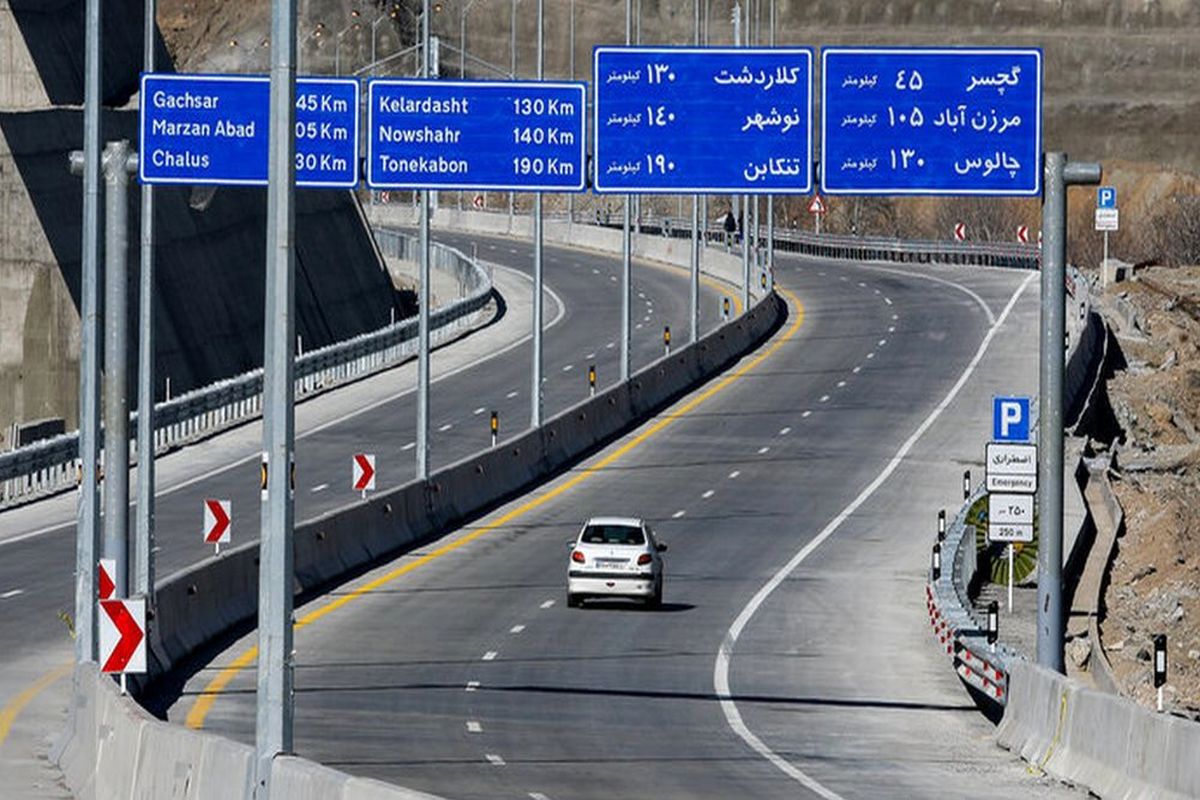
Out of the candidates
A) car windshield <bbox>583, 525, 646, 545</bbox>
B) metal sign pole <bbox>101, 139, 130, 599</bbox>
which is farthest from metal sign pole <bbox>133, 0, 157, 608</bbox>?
car windshield <bbox>583, 525, 646, 545</bbox>

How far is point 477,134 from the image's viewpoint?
43.0 metres

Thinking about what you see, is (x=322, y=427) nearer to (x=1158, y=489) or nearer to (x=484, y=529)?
(x=484, y=529)

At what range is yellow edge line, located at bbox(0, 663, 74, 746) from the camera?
1369 inches

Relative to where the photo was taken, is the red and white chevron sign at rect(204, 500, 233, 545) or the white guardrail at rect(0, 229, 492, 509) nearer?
the red and white chevron sign at rect(204, 500, 233, 545)

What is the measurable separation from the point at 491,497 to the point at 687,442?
37.2 feet

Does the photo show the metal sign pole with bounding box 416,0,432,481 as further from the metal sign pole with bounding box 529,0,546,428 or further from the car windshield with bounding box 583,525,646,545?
the car windshield with bounding box 583,525,646,545

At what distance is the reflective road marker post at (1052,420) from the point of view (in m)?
34.0

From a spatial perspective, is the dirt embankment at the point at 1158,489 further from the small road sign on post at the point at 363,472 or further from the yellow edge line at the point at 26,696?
the yellow edge line at the point at 26,696

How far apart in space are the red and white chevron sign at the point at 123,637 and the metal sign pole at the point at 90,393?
3.21 meters

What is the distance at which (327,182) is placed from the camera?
4191 centimetres

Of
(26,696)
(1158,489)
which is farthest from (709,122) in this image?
(1158,489)

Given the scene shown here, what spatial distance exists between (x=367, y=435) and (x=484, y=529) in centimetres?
1507

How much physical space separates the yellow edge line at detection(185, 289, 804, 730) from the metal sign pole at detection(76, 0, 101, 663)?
5.89ft

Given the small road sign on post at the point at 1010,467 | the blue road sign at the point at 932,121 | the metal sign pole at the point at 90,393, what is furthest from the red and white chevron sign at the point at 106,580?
the small road sign on post at the point at 1010,467
